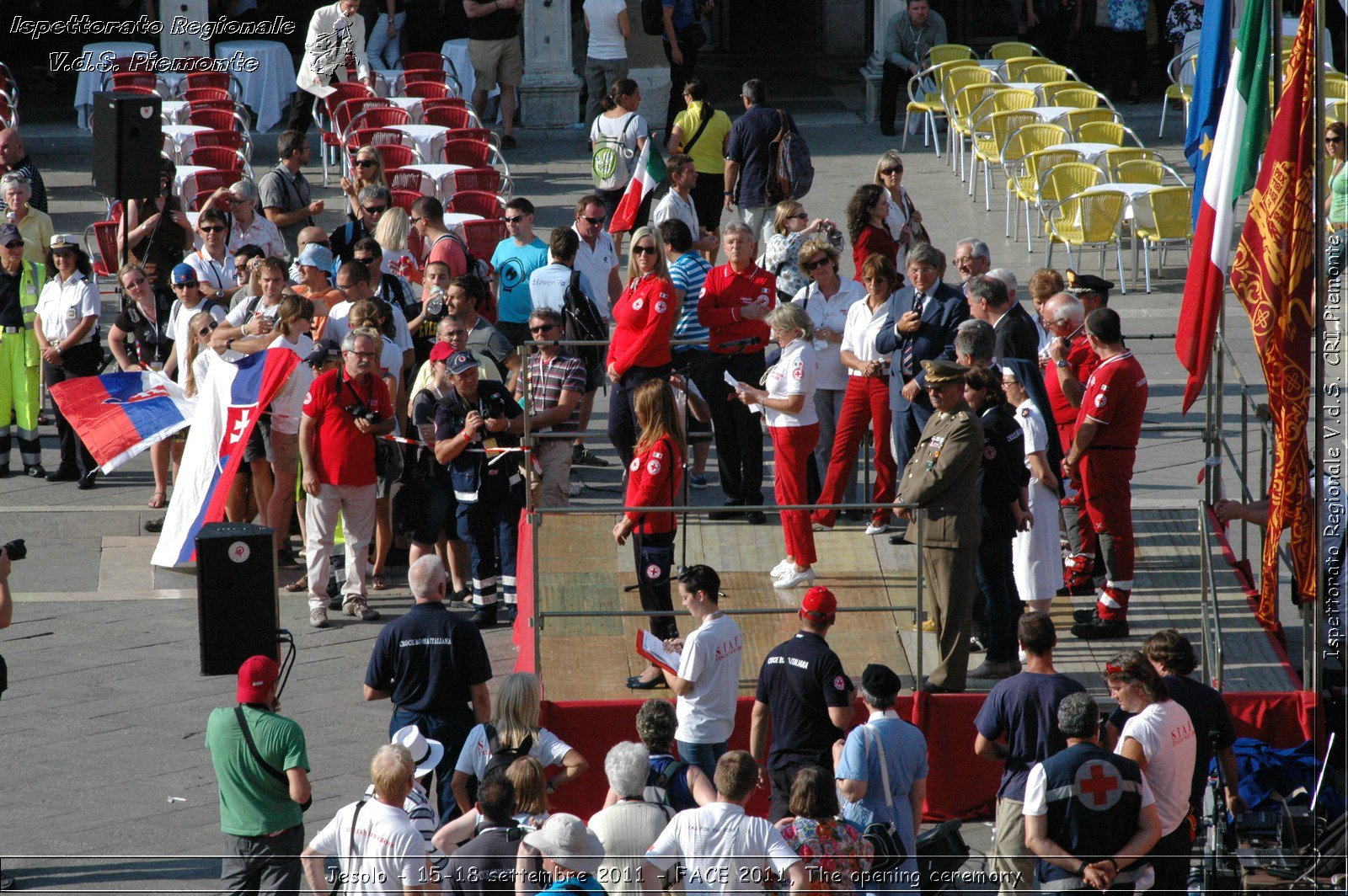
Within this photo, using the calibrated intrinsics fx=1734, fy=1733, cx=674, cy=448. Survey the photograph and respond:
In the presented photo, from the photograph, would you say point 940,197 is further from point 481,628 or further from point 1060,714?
point 1060,714

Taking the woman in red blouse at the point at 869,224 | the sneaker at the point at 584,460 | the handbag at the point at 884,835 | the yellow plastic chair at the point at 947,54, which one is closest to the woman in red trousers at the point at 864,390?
the woman in red blouse at the point at 869,224

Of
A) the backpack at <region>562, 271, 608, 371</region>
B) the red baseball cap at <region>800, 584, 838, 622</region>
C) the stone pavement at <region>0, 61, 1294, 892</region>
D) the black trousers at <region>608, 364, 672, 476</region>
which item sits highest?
the backpack at <region>562, 271, 608, 371</region>

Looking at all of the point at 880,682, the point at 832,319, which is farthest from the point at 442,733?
the point at 832,319

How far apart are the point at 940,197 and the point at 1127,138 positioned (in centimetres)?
361

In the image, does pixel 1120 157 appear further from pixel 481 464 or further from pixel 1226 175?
pixel 481 464

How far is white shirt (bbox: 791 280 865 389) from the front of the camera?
10.6m

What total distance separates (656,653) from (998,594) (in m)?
1.83

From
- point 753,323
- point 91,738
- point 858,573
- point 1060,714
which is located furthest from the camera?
point 753,323

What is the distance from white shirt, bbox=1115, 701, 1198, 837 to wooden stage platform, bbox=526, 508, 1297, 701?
1.47 m

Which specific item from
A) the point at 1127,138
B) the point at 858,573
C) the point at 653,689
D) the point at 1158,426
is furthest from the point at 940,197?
the point at 653,689

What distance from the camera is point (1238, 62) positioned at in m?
8.20

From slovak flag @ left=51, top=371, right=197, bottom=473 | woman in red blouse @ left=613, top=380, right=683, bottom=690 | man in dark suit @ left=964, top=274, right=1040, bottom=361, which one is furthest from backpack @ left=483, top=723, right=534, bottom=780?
slovak flag @ left=51, top=371, right=197, bottom=473

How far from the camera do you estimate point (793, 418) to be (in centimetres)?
978

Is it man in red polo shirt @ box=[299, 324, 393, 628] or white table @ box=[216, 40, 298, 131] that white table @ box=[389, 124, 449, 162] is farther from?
man in red polo shirt @ box=[299, 324, 393, 628]
